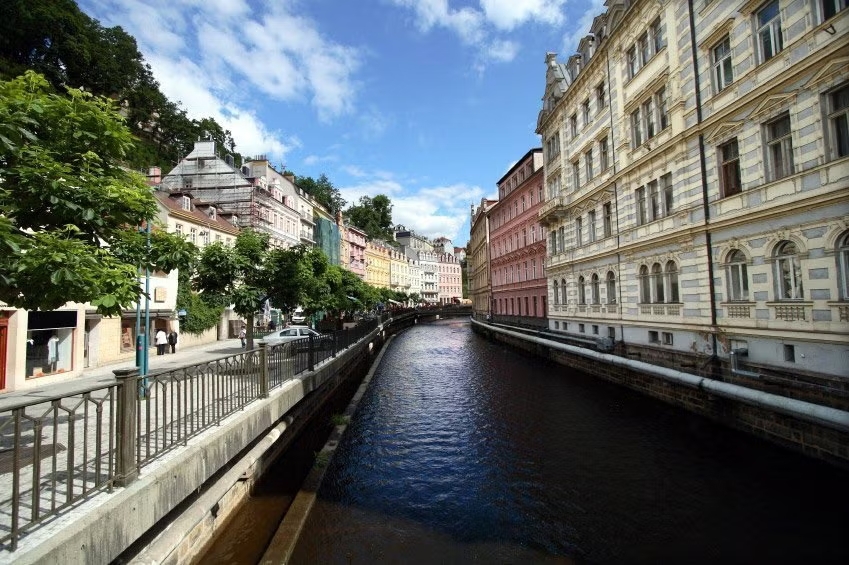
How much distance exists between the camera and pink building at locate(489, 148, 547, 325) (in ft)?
119

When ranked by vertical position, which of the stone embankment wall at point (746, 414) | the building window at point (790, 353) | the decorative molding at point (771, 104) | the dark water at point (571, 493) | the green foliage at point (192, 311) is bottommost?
the dark water at point (571, 493)

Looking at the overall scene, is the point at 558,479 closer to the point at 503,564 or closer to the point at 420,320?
the point at 503,564

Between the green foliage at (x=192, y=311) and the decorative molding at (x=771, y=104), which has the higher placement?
the decorative molding at (x=771, y=104)

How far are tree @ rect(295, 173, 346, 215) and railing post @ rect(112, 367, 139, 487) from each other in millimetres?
82817

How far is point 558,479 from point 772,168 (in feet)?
33.0

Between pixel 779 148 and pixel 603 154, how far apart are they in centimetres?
1120

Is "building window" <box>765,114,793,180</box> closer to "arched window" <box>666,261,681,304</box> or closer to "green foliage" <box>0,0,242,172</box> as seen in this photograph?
"arched window" <box>666,261,681,304</box>

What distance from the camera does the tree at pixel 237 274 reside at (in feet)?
50.9

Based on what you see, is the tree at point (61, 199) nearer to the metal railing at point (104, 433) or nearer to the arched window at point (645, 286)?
the metal railing at point (104, 433)

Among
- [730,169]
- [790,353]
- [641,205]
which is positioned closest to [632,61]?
[641,205]

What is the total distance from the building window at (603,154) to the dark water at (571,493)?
12.8 metres

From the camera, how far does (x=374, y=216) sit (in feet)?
346

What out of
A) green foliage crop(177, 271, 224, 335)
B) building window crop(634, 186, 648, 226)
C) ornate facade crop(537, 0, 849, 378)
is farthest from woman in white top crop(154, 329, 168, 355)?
building window crop(634, 186, 648, 226)

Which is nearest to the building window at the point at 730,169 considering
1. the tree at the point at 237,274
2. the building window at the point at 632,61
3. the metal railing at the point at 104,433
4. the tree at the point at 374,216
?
the building window at the point at 632,61
